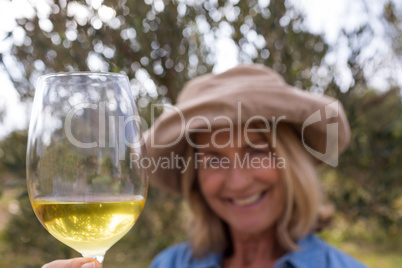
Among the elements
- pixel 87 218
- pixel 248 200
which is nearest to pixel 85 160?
pixel 87 218

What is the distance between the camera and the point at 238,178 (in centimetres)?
252

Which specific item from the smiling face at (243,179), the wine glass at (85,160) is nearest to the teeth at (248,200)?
the smiling face at (243,179)

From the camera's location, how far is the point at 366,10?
2.95 m

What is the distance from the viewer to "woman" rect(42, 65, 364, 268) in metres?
2.36

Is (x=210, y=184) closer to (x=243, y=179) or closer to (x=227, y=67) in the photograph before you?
(x=243, y=179)

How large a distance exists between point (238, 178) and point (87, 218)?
1.64 metres

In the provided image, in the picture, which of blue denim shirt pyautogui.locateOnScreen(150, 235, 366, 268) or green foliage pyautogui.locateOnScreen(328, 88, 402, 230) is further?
green foliage pyautogui.locateOnScreen(328, 88, 402, 230)

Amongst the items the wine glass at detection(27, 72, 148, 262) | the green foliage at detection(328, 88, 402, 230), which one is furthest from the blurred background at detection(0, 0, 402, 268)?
the wine glass at detection(27, 72, 148, 262)

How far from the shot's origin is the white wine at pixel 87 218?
36.9 inches

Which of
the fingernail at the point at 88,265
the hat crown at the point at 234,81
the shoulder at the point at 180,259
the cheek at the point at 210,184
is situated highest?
the hat crown at the point at 234,81

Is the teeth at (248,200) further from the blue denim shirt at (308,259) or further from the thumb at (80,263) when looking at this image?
the thumb at (80,263)

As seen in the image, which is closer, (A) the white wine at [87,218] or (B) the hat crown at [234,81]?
(A) the white wine at [87,218]

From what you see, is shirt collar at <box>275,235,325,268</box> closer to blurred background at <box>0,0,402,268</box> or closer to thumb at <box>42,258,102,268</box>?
blurred background at <box>0,0,402,268</box>

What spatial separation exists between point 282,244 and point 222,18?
1.24 metres
